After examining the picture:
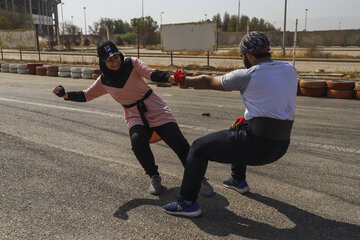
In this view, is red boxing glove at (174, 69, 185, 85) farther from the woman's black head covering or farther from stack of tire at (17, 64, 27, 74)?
stack of tire at (17, 64, 27, 74)

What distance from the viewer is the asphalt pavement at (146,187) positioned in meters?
3.20

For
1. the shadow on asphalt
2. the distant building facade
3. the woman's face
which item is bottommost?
the shadow on asphalt

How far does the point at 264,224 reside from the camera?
10.8ft

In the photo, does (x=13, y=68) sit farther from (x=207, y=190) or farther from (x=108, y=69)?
(x=207, y=190)

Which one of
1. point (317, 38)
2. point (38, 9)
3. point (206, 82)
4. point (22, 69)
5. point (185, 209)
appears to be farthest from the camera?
point (38, 9)

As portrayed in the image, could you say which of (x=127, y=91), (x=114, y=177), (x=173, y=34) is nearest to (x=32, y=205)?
(x=114, y=177)

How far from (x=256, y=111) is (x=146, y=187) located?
1830 mm

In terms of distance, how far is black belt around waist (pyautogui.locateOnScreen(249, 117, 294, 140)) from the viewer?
291 cm

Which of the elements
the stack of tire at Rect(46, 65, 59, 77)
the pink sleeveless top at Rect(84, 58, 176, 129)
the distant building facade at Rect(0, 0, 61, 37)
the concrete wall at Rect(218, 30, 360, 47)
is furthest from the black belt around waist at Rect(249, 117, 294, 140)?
the distant building facade at Rect(0, 0, 61, 37)

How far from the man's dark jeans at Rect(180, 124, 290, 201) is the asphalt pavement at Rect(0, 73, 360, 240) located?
0.54m

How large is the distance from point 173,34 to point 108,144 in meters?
13.6

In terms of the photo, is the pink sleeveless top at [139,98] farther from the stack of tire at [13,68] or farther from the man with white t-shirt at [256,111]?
the stack of tire at [13,68]

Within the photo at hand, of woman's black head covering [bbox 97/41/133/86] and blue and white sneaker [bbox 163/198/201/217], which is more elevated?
woman's black head covering [bbox 97/41/133/86]

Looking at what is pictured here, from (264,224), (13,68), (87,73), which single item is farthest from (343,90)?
(13,68)
